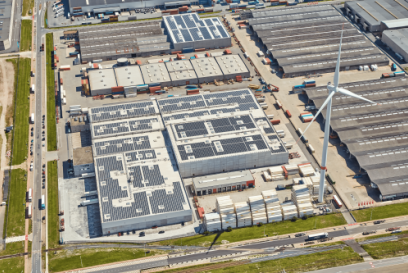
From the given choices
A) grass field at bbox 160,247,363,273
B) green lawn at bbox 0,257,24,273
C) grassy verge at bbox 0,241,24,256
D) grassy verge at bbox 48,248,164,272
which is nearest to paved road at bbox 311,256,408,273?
grass field at bbox 160,247,363,273

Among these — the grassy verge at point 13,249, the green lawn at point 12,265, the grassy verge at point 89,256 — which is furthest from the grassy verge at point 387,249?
the grassy verge at point 13,249

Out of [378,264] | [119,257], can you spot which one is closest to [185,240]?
[119,257]

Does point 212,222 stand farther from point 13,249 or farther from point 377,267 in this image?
point 13,249

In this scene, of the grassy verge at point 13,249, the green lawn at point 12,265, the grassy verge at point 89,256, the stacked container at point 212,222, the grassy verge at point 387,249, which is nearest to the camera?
the green lawn at point 12,265

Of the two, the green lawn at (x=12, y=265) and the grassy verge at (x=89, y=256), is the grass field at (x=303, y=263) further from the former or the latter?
the green lawn at (x=12, y=265)

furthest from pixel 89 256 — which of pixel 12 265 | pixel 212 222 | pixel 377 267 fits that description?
pixel 377 267

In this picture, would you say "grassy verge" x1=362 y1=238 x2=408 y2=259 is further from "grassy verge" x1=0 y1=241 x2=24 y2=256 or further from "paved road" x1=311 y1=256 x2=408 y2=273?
"grassy verge" x1=0 y1=241 x2=24 y2=256
